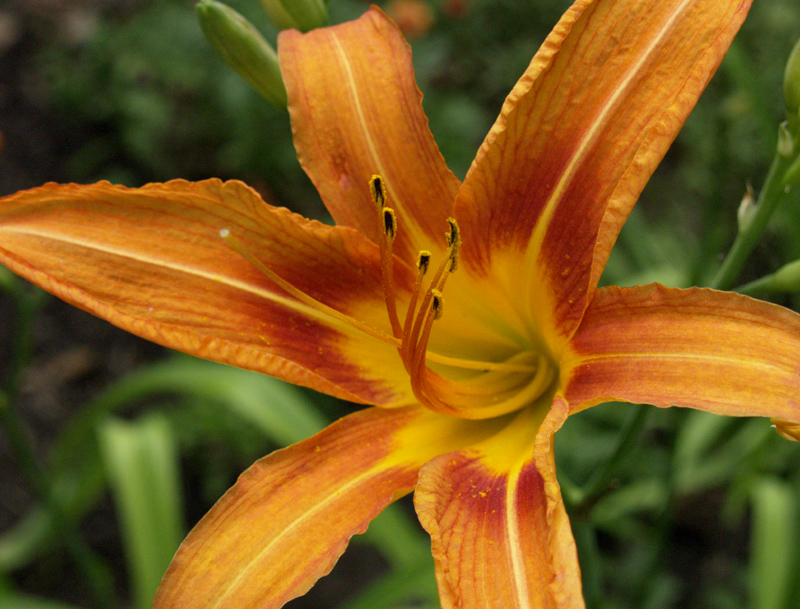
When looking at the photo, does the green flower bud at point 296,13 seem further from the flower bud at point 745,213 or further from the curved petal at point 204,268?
the flower bud at point 745,213

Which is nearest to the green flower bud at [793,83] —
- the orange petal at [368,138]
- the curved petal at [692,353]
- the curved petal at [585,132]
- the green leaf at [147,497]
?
the curved petal at [585,132]

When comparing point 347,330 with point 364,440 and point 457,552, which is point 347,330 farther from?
point 457,552

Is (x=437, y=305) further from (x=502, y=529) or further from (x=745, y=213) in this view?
(x=745, y=213)

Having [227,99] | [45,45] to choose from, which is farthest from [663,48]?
[45,45]

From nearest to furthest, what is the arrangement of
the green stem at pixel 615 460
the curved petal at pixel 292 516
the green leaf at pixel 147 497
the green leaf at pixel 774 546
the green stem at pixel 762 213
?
1. the curved petal at pixel 292 516
2. the green stem at pixel 762 213
3. the green stem at pixel 615 460
4. the green leaf at pixel 774 546
5. the green leaf at pixel 147 497

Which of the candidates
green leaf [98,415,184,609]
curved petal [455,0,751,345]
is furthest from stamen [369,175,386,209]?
green leaf [98,415,184,609]

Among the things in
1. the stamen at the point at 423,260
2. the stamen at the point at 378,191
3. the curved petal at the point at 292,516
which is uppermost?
the stamen at the point at 378,191

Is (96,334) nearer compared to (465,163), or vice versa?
(465,163)
